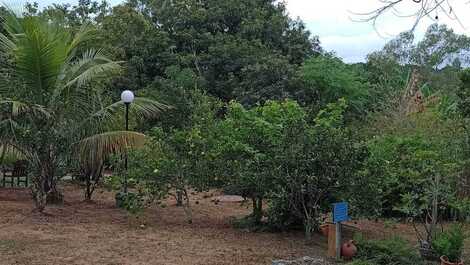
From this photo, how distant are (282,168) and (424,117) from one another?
274 inches

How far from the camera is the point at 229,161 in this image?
330 inches

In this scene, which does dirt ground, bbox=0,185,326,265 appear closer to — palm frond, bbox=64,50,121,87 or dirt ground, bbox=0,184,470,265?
dirt ground, bbox=0,184,470,265

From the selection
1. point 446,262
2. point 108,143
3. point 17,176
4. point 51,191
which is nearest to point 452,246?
point 446,262

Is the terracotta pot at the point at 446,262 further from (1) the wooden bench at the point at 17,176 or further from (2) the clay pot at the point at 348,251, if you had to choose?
(1) the wooden bench at the point at 17,176

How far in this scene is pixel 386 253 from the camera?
662 cm

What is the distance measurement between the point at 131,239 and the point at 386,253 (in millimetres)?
3403

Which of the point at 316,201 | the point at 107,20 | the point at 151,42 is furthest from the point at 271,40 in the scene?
the point at 316,201

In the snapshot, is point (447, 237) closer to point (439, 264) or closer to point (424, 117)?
point (439, 264)

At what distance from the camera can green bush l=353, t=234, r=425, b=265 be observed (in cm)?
652

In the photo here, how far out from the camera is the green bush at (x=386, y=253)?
6.52m

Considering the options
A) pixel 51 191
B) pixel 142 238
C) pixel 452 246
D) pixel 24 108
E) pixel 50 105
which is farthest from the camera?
pixel 51 191

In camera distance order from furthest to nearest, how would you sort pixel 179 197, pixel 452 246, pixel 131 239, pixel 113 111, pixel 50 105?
pixel 113 111
pixel 179 197
pixel 50 105
pixel 131 239
pixel 452 246

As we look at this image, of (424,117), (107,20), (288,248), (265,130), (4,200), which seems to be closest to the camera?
(288,248)

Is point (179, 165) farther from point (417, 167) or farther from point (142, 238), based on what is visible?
point (417, 167)
